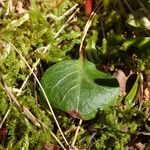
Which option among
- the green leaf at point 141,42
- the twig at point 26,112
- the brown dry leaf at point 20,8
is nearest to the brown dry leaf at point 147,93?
the green leaf at point 141,42

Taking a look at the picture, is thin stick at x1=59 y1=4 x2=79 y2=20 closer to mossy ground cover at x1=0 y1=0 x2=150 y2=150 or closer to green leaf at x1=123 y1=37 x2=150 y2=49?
mossy ground cover at x1=0 y1=0 x2=150 y2=150

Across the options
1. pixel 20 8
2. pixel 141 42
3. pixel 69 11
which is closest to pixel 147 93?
pixel 141 42

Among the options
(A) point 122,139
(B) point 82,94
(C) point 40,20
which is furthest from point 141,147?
(C) point 40,20

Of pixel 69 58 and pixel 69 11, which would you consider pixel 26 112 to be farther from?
pixel 69 11

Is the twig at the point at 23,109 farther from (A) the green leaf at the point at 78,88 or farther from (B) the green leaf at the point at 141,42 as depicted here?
(B) the green leaf at the point at 141,42

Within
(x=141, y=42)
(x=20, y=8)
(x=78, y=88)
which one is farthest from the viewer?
(x=20, y=8)

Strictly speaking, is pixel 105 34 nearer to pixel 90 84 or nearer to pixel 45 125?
pixel 90 84
